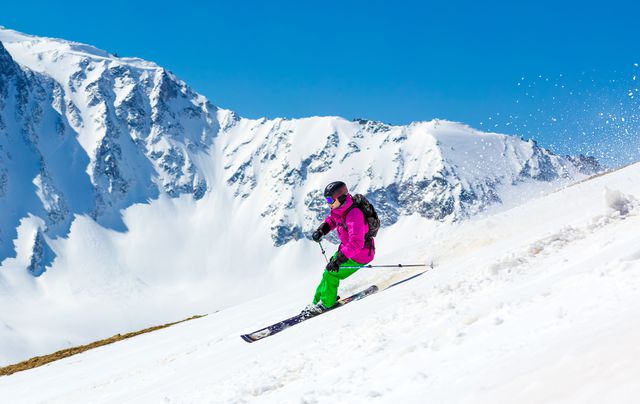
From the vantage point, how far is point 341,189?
11.8 meters

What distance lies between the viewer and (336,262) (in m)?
11.6

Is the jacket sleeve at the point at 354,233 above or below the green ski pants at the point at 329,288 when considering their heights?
above

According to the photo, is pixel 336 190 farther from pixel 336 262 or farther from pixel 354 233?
pixel 336 262

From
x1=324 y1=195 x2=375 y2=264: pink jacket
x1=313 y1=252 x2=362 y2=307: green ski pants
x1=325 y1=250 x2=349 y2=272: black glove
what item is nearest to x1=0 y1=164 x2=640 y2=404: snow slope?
x1=313 y1=252 x2=362 y2=307: green ski pants

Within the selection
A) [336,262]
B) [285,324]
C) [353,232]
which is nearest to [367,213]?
[353,232]

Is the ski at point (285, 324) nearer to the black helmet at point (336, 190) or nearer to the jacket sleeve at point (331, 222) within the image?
the jacket sleeve at point (331, 222)

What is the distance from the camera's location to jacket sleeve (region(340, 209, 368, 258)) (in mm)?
11633

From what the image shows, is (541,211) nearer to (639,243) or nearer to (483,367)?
(639,243)

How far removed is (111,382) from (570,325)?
807 cm

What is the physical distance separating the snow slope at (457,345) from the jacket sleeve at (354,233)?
1.64 m

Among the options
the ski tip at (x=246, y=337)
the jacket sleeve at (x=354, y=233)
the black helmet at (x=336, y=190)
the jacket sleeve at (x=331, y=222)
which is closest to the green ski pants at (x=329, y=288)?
the jacket sleeve at (x=354, y=233)

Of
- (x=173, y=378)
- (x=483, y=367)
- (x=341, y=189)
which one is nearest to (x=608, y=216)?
(x=341, y=189)

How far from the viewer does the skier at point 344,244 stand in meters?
11.4

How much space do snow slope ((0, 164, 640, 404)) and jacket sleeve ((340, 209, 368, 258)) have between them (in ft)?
5.39
